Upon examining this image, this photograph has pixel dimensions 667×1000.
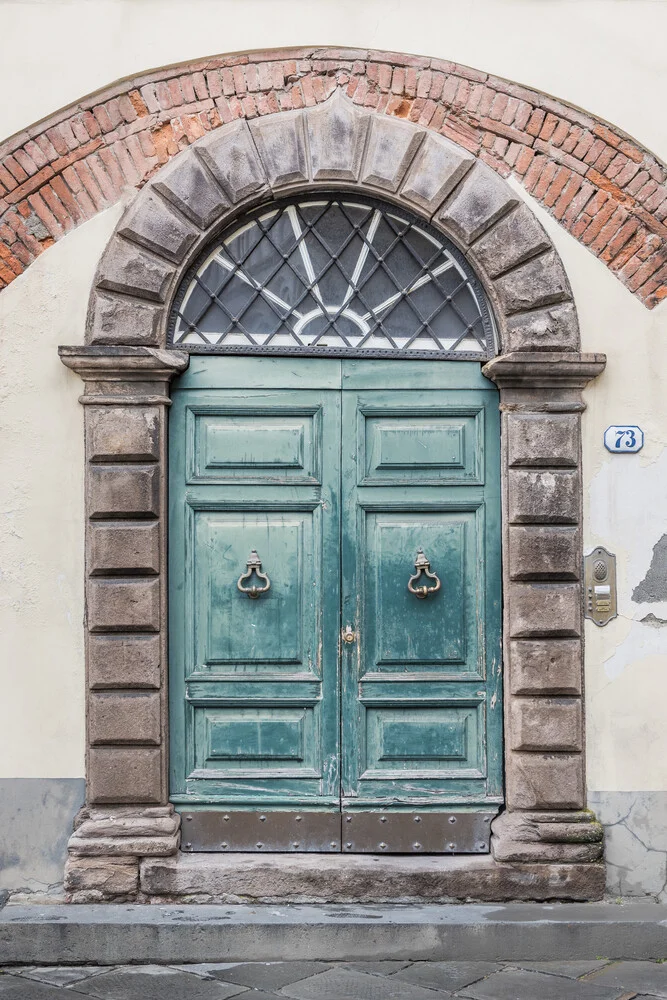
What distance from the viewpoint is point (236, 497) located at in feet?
18.3

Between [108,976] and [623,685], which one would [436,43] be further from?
[108,976]

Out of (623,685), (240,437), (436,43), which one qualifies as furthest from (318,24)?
(623,685)

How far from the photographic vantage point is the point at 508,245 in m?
5.48

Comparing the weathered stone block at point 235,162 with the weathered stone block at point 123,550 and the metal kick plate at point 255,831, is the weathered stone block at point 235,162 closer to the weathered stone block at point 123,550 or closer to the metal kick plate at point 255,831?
the weathered stone block at point 123,550

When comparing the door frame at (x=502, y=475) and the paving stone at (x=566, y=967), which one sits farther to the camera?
the door frame at (x=502, y=475)

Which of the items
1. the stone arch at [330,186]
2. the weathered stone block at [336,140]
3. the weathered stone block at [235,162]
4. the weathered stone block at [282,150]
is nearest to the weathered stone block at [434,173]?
the stone arch at [330,186]

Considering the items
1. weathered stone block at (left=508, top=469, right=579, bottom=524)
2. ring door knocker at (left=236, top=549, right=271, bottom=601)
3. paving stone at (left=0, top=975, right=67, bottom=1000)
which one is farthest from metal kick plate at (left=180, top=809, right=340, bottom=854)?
weathered stone block at (left=508, top=469, right=579, bottom=524)

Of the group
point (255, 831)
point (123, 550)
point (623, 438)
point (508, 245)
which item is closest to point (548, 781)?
point (255, 831)

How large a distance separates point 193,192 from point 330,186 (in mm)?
707

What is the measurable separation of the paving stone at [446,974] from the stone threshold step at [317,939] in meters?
0.08

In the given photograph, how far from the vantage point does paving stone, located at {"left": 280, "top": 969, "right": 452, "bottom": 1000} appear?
179 inches

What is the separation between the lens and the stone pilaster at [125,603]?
5.36m

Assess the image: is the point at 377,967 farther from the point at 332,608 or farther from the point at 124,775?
the point at 332,608

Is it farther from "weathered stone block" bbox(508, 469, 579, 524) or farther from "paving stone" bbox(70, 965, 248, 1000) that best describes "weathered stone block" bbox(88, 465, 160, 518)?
"paving stone" bbox(70, 965, 248, 1000)
